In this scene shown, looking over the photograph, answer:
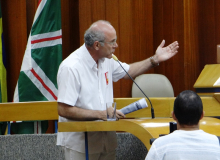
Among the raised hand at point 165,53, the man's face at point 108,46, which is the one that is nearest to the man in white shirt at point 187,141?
the man's face at point 108,46

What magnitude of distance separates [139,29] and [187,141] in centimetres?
349

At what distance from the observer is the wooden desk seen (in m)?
2.09

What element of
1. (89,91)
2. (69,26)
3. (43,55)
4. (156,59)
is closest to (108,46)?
(89,91)

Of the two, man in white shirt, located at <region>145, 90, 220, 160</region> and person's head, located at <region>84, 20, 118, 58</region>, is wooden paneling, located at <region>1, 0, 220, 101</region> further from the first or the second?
man in white shirt, located at <region>145, 90, 220, 160</region>

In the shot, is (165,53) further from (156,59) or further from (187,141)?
(187,141)

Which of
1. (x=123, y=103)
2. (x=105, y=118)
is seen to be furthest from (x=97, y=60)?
(x=123, y=103)

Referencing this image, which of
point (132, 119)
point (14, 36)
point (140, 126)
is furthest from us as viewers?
point (14, 36)

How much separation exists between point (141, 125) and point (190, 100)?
654mm

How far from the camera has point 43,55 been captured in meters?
4.59

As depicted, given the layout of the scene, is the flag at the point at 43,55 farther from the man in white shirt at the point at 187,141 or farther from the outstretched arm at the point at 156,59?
the man in white shirt at the point at 187,141

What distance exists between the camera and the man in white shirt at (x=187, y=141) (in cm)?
151

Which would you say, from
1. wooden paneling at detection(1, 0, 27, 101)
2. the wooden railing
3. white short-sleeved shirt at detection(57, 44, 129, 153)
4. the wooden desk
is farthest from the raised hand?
wooden paneling at detection(1, 0, 27, 101)

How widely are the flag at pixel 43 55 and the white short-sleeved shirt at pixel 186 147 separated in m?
3.08

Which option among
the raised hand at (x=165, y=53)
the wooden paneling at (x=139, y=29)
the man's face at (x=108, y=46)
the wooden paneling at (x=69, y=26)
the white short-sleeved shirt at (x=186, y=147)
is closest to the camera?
the white short-sleeved shirt at (x=186, y=147)
